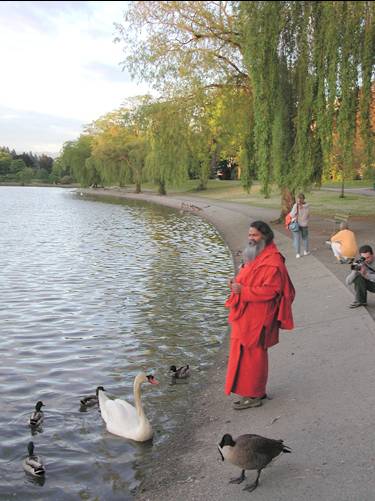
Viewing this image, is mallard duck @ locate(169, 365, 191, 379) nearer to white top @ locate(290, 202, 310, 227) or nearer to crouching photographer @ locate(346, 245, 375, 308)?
crouching photographer @ locate(346, 245, 375, 308)

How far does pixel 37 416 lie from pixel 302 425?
3.16 metres

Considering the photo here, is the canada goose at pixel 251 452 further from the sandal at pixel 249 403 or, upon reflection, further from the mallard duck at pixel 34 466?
the mallard duck at pixel 34 466

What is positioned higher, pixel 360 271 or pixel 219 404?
pixel 360 271

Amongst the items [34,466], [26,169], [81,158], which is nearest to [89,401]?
[34,466]

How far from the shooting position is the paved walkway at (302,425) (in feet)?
15.4

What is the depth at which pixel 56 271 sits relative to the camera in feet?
57.1

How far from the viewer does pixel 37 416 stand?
22.2 ft

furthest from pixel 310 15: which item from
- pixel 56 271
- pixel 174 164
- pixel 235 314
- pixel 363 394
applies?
pixel 174 164

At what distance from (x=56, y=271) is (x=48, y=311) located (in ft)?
17.3

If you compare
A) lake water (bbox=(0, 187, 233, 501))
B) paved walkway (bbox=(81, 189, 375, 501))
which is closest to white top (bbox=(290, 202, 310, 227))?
lake water (bbox=(0, 187, 233, 501))

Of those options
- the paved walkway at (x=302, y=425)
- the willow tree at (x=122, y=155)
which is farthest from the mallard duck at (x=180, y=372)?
the willow tree at (x=122, y=155)

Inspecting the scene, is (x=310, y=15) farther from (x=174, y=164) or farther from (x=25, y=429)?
(x=174, y=164)

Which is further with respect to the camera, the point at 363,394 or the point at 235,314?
the point at 363,394

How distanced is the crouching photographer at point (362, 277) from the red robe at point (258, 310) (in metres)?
4.25
